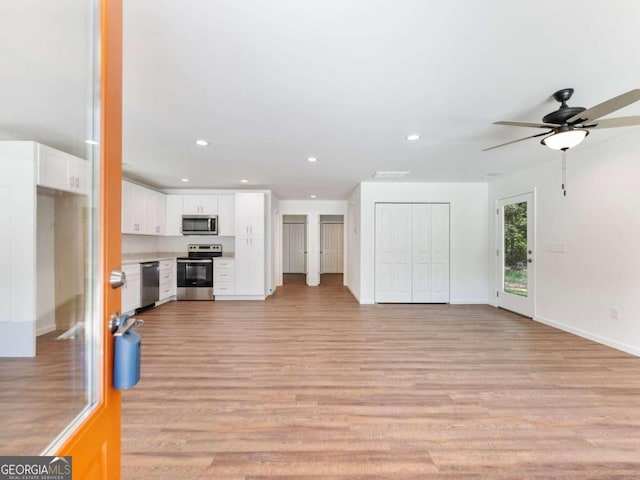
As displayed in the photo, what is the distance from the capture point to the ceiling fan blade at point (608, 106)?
161 centimetres

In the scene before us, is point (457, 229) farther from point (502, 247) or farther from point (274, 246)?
point (274, 246)

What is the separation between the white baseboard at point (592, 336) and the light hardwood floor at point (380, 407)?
0.46 ft

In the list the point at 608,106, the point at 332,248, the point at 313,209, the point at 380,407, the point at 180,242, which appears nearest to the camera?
the point at 608,106

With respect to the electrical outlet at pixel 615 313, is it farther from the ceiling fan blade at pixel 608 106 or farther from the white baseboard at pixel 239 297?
the white baseboard at pixel 239 297

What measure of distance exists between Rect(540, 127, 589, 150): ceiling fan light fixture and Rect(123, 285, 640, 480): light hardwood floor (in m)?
2.02

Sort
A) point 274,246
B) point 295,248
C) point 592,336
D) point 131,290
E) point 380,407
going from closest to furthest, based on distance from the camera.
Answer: point 380,407
point 592,336
point 131,290
point 274,246
point 295,248

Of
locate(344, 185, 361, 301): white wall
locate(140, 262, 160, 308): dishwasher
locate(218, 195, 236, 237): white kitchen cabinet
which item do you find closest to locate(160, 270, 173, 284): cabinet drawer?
locate(140, 262, 160, 308): dishwasher

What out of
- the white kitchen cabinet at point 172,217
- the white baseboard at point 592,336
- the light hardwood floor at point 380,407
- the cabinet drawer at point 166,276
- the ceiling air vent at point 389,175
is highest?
the ceiling air vent at point 389,175

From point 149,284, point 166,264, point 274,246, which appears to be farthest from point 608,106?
point 274,246

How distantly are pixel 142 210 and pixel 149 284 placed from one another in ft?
4.61

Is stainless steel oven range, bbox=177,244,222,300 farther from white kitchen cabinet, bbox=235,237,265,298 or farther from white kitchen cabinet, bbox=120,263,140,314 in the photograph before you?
white kitchen cabinet, bbox=120,263,140,314

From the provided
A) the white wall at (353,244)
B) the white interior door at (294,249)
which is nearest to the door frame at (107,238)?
the white wall at (353,244)

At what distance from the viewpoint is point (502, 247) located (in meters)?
5.04

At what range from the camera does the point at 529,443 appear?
66.2 inches
